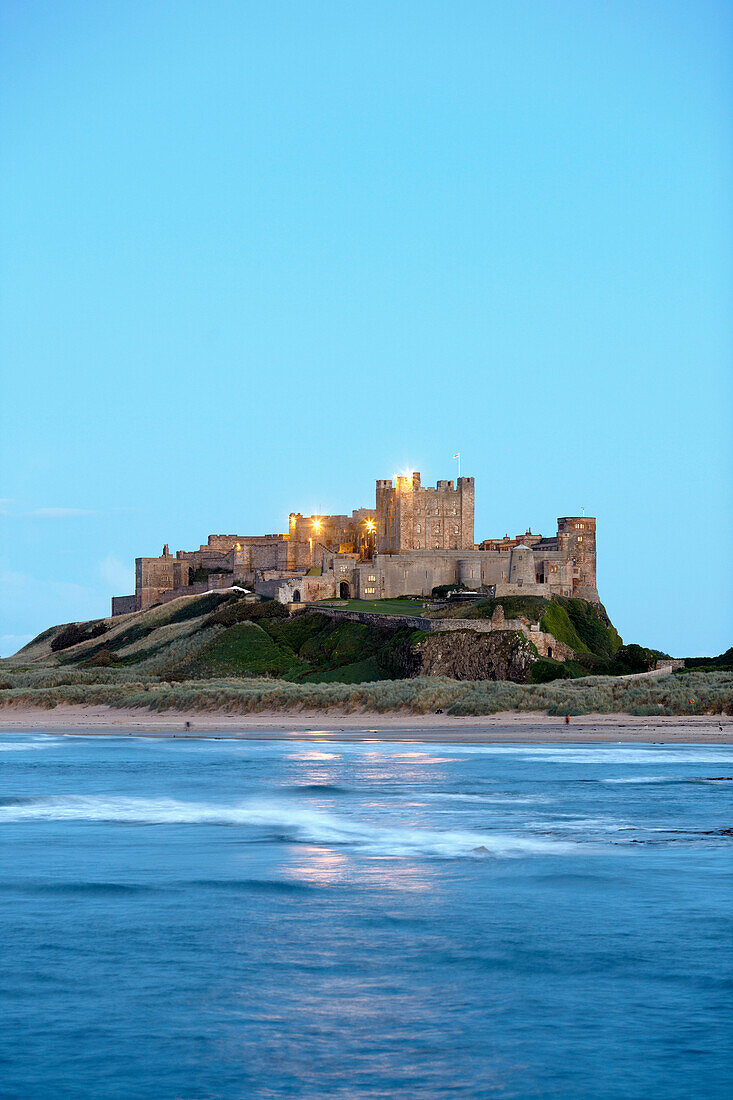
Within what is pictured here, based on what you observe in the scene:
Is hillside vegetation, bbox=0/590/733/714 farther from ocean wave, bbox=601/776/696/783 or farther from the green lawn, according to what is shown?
ocean wave, bbox=601/776/696/783

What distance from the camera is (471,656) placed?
55719 millimetres

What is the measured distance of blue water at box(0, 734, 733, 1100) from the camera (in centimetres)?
1123

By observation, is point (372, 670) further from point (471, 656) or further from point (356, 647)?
point (471, 656)

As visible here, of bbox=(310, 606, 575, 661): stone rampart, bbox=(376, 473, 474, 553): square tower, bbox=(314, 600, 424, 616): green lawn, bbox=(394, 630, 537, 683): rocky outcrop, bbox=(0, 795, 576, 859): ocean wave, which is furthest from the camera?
bbox=(376, 473, 474, 553): square tower

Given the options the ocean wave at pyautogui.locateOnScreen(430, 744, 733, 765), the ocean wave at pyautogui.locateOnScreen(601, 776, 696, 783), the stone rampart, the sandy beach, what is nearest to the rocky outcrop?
the stone rampart

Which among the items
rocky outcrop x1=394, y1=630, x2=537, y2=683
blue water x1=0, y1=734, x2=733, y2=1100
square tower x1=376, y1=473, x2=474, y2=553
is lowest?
blue water x1=0, y1=734, x2=733, y2=1100

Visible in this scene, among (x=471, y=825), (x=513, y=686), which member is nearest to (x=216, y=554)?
(x=513, y=686)

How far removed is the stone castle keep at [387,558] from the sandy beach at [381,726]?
20916 millimetres

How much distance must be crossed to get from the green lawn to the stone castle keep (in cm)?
211

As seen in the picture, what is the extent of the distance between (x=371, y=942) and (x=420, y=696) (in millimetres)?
32412

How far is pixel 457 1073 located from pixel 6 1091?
13.2 ft

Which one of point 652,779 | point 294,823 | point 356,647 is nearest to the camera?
point 294,823

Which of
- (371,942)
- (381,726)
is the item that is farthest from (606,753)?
(371,942)

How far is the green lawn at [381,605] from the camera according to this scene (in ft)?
225
